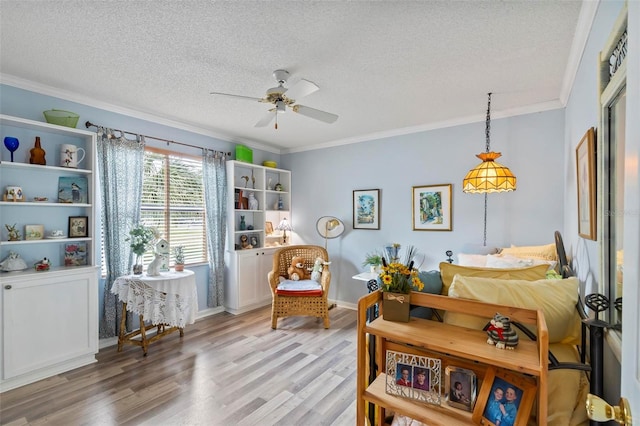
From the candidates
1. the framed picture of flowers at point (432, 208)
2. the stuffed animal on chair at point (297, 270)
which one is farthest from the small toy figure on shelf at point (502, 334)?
the stuffed animal on chair at point (297, 270)

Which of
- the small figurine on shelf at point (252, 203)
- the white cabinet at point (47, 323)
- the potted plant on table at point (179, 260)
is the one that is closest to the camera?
the white cabinet at point (47, 323)

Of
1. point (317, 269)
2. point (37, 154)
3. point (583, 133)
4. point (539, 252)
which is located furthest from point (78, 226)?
point (539, 252)

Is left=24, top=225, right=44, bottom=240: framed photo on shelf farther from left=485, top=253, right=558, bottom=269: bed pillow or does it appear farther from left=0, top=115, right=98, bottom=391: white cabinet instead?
left=485, top=253, right=558, bottom=269: bed pillow

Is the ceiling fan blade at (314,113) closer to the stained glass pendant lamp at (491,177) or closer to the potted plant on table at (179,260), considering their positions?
the stained glass pendant lamp at (491,177)

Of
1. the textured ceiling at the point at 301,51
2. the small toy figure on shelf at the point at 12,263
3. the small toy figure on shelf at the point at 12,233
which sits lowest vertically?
the small toy figure on shelf at the point at 12,263

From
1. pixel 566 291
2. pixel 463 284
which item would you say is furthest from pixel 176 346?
pixel 566 291

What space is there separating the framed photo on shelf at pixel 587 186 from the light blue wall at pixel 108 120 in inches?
160

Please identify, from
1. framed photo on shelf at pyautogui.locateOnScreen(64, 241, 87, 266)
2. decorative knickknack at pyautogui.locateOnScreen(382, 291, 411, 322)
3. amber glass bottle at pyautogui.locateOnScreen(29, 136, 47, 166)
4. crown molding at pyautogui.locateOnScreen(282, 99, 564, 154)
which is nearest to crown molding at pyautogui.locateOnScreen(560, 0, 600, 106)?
crown molding at pyautogui.locateOnScreen(282, 99, 564, 154)

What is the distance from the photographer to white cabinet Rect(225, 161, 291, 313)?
4371 mm

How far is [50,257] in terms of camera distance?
9.62ft

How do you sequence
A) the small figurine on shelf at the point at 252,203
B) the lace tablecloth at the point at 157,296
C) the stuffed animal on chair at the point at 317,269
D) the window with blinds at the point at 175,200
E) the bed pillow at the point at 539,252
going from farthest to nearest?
the small figurine on shelf at the point at 252,203 < the stuffed animal on chair at the point at 317,269 < the window with blinds at the point at 175,200 < the lace tablecloth at the point at 157,296 < the bed pillow at the point at 539,252

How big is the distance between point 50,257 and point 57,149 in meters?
1.05

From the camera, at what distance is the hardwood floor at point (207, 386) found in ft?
6.98

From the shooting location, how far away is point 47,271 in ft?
8.79
